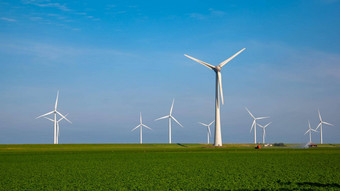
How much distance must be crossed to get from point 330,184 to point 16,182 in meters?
23.8

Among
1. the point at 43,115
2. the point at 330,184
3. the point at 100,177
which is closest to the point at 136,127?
the point at 43,115

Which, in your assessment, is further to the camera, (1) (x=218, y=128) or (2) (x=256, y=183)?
(1) (x=218, y=128)

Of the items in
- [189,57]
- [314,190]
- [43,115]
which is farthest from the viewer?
[43,115]

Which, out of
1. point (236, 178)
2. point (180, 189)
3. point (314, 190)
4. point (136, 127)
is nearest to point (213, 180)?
point (236, 178)

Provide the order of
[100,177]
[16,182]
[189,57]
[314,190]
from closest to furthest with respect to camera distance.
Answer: [314,190]
[16,182]
[100,177]
[189,57]

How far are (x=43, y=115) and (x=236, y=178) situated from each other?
92.3 m

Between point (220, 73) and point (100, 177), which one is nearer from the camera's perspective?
point (100, 177)

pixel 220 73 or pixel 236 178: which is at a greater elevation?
pixel 220 73

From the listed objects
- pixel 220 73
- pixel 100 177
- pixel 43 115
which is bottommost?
pixel 100 177

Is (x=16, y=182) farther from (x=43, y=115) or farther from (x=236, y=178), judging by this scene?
(x=43, y=115)

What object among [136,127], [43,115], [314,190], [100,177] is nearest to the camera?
[314,190]

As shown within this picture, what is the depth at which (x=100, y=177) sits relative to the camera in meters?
34.5

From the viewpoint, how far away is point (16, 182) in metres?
30.9

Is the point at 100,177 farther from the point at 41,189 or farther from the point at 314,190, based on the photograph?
the point at 314,190
